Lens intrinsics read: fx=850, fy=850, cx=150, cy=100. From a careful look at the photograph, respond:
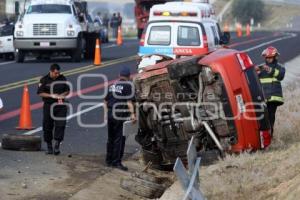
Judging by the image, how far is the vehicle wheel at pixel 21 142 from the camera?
521 inches

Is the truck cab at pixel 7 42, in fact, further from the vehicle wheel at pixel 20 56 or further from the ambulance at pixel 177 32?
the ambulance at pixel 177 32

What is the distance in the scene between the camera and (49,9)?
31.8 metres

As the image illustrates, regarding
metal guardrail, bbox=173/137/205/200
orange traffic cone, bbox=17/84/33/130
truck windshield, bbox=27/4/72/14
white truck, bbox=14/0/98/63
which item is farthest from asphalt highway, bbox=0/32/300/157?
metal guardrail, bbox=173/137/205/200

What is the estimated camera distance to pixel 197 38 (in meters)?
21.2

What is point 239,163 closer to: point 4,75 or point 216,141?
point 216,141

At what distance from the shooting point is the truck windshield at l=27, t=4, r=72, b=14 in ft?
104

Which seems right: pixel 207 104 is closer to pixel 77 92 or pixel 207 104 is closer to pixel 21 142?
pixel 21 142

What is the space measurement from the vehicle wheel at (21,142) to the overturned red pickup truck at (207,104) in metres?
2.07

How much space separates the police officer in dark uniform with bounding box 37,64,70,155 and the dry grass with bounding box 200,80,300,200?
262cm

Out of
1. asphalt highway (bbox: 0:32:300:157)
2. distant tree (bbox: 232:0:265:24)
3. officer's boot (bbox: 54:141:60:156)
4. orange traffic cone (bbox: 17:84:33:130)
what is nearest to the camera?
officer's boot (bbox: 54:141:60:156)

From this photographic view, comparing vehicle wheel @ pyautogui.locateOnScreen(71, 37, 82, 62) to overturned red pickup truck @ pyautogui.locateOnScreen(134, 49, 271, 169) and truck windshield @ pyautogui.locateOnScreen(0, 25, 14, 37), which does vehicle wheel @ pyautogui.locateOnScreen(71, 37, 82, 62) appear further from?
overturned red pickup truck @ pyautogui.locateOnScreen(134, 49, 271, 169)

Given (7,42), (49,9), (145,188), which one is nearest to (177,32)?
(145,188)

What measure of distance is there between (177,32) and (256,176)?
11.3 meters

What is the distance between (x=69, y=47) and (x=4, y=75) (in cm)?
525
